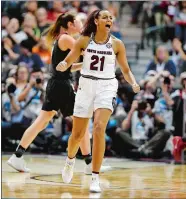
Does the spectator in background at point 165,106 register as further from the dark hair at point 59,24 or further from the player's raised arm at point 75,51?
the player's raised arm at point 75,51

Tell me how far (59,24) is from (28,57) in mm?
6337

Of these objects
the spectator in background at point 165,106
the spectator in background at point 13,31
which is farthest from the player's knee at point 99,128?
the spectator in background at point 13,31

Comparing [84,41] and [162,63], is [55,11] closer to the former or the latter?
[162,63]

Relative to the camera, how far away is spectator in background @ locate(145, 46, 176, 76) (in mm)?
15094

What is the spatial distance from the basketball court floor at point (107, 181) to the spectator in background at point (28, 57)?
4229 mm

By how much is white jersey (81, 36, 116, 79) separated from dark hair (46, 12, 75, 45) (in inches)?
66.0

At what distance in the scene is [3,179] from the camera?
352 inches

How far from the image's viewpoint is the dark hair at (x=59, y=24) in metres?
9.80

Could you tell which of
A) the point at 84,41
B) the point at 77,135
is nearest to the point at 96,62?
the point at 84,41

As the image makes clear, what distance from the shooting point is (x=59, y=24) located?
32.4 feet

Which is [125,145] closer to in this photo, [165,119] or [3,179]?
[165,119]

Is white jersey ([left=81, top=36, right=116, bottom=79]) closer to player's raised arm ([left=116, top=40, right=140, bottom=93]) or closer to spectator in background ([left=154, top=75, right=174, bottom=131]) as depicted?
player's raised arm ([left=116, top=40, right=140, bottom=93])

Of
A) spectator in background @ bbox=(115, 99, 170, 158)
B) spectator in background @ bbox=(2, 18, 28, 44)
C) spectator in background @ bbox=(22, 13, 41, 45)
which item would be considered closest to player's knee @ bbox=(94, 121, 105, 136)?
spectator in background @ bbox=(115, 99, 170, 158)

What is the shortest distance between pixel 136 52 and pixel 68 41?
7.83 m
